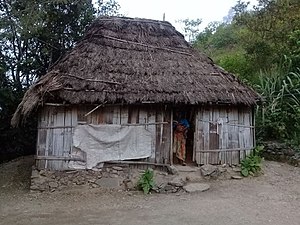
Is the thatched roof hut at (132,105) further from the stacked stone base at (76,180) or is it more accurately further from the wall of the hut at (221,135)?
the stacked stone base at (76,180)

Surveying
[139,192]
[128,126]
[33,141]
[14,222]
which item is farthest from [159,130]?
[33,141]

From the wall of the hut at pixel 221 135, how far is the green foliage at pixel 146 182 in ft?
5.59

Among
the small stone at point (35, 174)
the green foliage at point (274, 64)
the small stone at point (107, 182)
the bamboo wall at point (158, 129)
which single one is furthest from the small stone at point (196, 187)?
the green foliage at point (274, 64)

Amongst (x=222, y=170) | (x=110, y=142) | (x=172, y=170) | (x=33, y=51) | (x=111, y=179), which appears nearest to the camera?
(x=111, y=179)

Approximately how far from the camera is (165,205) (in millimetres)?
7680

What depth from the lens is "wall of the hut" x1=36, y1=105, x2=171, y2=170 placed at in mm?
9070

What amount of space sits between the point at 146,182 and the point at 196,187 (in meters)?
1.22

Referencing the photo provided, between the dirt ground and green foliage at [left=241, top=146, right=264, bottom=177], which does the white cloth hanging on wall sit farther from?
green foliage at [left=241, top=146, right=264, bottom=177]

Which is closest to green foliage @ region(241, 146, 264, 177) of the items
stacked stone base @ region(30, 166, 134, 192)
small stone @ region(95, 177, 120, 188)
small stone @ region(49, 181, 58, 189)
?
stacked stone base @ region(30, 166, 134, 192)

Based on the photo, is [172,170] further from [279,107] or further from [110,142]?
[279,107]

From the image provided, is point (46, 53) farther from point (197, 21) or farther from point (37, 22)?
point (197, 21)

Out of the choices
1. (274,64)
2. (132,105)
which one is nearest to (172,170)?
(132,105)

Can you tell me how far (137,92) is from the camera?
9.23m

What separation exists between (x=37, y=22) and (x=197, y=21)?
18.6 meters
